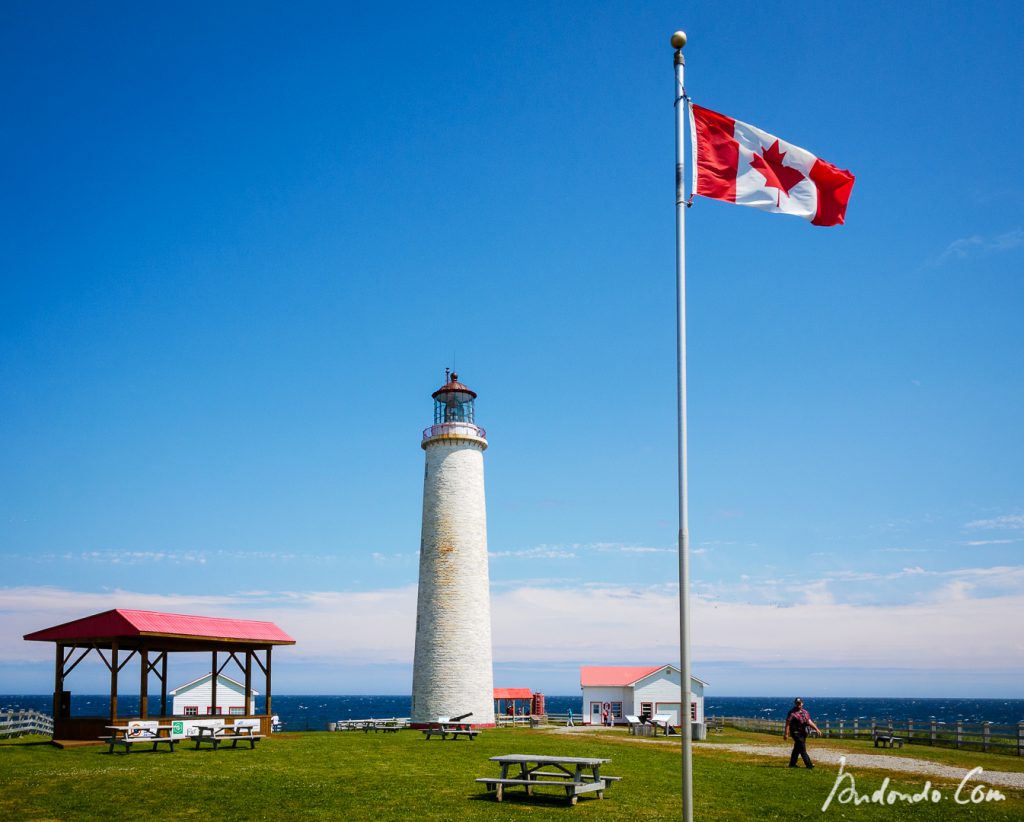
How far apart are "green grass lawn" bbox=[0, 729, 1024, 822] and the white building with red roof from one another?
24.4 meters

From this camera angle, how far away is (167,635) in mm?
27172

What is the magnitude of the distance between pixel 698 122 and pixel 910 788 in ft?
45.8

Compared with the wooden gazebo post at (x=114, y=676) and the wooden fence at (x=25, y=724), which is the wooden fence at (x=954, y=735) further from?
the wooden fence at (x=25, y=724)

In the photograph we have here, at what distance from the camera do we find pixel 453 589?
37906 mm

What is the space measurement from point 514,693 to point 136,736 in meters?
32.9

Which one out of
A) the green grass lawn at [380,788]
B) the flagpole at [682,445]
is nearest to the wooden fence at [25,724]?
the green grass lawn at [380,788]

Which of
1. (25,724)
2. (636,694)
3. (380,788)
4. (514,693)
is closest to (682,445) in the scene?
(380,788)

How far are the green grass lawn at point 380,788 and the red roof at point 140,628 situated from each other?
11.2 ft

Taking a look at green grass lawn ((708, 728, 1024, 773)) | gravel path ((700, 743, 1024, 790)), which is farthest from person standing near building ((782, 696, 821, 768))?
green grass lawn ((708, 728, 1024, 773))

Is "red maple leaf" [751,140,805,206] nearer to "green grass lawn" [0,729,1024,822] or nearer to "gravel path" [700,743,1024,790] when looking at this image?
"green grass lawn" [0,729,1024,822]

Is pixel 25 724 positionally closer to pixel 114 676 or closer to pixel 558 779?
pixel 114 676

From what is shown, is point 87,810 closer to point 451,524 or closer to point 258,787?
point 258,787

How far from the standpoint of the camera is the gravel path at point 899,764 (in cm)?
1977

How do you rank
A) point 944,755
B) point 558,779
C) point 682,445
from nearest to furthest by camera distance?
point 682,445, point 558,779, point 944,755
